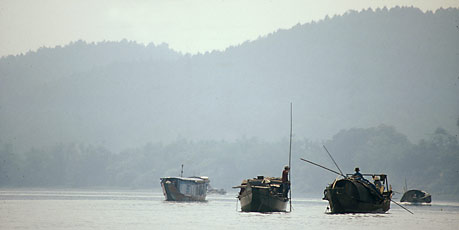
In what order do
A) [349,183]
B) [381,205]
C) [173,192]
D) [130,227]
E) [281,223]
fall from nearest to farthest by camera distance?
[130,227], [281,223], [349,183], [381,205], [173,192]

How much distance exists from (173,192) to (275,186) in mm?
42871

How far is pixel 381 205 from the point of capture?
77.6 meters

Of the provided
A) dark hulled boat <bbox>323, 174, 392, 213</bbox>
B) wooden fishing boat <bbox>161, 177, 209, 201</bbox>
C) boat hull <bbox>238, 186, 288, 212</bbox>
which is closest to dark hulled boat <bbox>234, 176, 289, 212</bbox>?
boat hull <bbox>238, 186, 288, 212</bbox>

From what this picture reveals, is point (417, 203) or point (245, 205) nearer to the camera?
point (245, 205)

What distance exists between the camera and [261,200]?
249ft

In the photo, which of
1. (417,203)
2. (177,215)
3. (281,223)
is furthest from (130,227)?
(417,203)

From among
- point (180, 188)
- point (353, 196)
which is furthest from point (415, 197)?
point (353, 196)

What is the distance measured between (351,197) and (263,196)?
8.25m

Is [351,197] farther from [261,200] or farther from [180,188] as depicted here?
[180,188]

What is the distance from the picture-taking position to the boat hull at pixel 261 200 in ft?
249

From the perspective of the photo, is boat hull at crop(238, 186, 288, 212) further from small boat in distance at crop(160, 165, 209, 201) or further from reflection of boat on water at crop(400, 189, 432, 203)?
reflection of boat on water at crop(400, 189, 432, 203)

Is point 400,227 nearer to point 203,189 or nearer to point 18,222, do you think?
point 18,222

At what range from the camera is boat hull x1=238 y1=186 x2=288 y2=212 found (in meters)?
75.9

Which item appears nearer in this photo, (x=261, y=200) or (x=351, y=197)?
Result: (x=351, y=197)
